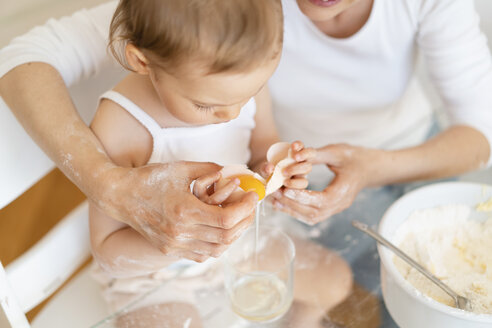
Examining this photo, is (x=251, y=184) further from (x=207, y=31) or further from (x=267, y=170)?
(x=207, y=31)

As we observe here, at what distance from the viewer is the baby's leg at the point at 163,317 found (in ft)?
2.91

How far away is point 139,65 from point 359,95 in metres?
0.67

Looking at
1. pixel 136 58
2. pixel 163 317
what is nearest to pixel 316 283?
Result: pixel 163 317

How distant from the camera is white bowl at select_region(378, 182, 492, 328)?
2.37 feet

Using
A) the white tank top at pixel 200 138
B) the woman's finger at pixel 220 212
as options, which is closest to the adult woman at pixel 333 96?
the woman's finger at pixel 220 212

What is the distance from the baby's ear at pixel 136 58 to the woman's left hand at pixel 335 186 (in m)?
0.30

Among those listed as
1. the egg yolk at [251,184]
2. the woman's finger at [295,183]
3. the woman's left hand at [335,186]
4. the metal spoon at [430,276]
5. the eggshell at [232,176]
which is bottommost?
the metal spoon at [430,276]

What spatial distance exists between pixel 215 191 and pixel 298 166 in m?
0.16

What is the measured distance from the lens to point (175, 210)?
2.42ft

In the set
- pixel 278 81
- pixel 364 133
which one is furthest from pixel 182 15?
pixel 364 133

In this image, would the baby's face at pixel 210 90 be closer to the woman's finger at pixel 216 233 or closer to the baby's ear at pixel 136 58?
the baby's ear at pixel 136 58

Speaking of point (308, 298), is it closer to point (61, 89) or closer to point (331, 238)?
point (331, 238)

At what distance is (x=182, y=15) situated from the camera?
2.24 feet

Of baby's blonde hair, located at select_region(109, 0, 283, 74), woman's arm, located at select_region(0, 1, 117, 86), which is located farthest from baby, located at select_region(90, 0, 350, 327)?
woman's arm, located at select_region(0, 1, 117, 86)
